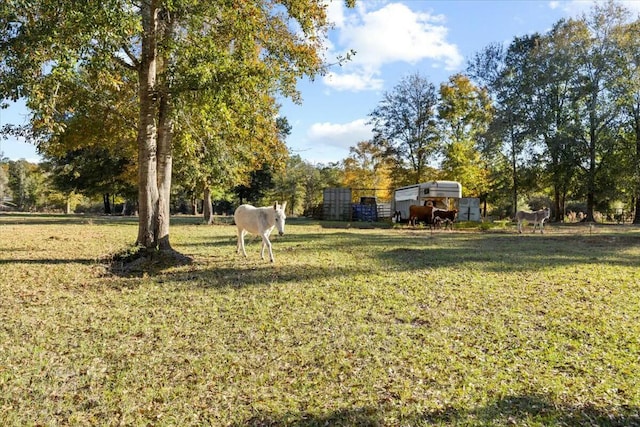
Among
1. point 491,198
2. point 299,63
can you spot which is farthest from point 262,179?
point 299,63

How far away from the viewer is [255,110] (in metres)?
11.4

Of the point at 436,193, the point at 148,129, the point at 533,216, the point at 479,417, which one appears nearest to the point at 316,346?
the point at 479,417

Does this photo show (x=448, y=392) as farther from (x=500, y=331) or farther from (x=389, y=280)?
(x=389, y=280)

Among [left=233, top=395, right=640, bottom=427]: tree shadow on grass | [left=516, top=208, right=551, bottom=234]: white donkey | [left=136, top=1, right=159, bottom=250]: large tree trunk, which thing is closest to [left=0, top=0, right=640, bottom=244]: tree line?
[left=136, top=1, right=159, bottom=250]: large tree trunk

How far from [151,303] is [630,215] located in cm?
4811

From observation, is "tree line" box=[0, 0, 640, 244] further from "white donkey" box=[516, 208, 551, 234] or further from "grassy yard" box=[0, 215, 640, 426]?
"white donkey" box=[516, 208, 551, 234]

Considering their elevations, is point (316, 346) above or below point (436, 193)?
below

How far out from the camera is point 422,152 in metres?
40.8

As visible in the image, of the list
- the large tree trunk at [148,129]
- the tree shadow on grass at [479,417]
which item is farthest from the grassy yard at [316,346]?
the large tree trunk at [148,129]

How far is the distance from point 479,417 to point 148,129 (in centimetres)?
924

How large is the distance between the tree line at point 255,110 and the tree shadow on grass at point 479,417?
6.73 metres

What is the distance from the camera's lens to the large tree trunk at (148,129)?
980 cm

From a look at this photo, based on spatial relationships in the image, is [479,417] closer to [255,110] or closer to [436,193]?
[255,110]

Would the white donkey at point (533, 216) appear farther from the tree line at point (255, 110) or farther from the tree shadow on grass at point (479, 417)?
the tree shadow on grass at point (479, 417)
